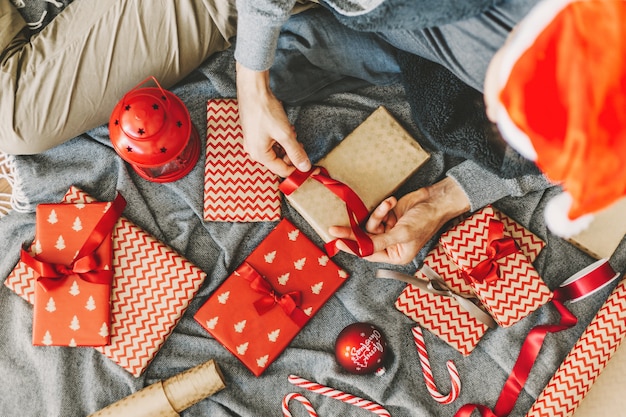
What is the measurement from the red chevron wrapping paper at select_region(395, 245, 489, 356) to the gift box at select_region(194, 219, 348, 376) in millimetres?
155

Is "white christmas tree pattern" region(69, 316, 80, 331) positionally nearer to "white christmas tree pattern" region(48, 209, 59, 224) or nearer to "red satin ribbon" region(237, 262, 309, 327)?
"white christmas tree pattern" region(48, 209, 59, 224)

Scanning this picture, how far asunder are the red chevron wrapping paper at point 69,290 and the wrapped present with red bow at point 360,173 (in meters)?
0.42

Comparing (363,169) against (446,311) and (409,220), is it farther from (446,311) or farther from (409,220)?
(446,311)

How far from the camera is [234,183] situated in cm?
115

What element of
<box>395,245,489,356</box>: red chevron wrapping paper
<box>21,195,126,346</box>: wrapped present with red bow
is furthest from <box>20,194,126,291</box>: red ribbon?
<box>395,245,489,356</box>: red chevron wrapping paper

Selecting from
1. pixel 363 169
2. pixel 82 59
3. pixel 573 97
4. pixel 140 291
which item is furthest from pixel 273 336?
pixel 573 97

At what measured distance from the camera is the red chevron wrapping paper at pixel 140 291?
1100 mm

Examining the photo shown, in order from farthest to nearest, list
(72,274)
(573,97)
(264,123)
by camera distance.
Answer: (72,274)
(264,123)
(573,97)

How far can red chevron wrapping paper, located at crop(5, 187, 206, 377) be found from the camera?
3.61 feet

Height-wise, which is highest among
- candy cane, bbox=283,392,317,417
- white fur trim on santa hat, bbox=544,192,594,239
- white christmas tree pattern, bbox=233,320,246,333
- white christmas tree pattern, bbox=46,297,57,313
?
white fur trim on santa hat, bbox=544,192,594,239

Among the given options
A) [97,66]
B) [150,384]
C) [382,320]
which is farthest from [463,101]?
[150,384]

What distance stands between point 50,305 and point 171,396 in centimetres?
31

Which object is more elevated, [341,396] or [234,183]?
[234,183]

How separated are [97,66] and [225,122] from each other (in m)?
0.28
